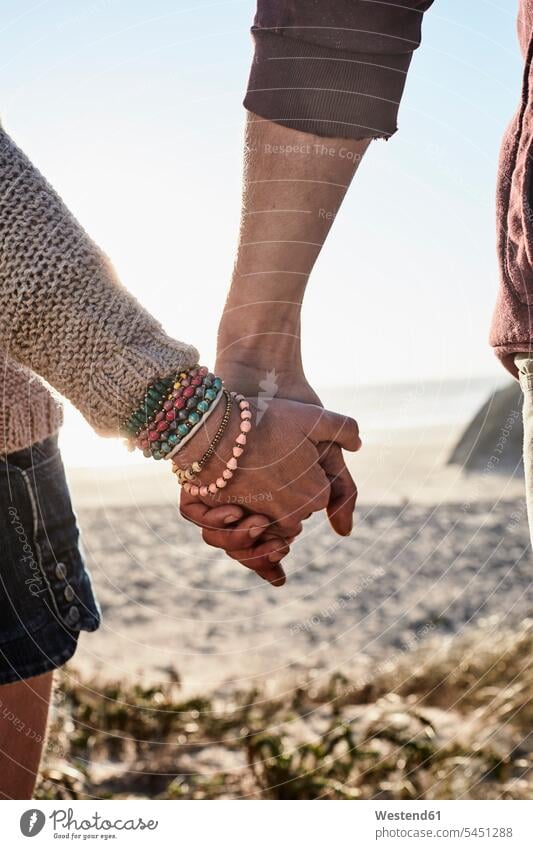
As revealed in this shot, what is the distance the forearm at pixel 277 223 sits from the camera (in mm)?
1675

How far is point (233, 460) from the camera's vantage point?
141cm

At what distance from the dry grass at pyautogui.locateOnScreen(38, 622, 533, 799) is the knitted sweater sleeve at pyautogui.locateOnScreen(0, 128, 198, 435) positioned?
1.22m

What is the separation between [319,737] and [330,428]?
1184 mm

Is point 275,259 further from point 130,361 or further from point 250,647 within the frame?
point 250,647

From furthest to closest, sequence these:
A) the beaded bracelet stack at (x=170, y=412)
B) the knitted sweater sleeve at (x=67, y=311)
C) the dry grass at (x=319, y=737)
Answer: the dry grass at (x=319, y=737), the beaded bracelet stack at (x=170, y=412), the knitted sweater sleeve at (x=67, y=311)

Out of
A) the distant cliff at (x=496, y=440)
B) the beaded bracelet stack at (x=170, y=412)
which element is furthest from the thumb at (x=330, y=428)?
the distant cliff at (x=496, y=440)

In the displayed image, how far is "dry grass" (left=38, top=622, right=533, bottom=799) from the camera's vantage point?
2.18 meters

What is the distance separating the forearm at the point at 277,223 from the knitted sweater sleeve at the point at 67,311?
465 millimetres

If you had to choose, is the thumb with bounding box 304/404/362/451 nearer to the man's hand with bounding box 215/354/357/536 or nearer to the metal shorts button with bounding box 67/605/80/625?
the man's hand with bounding box 215/354/357/536
